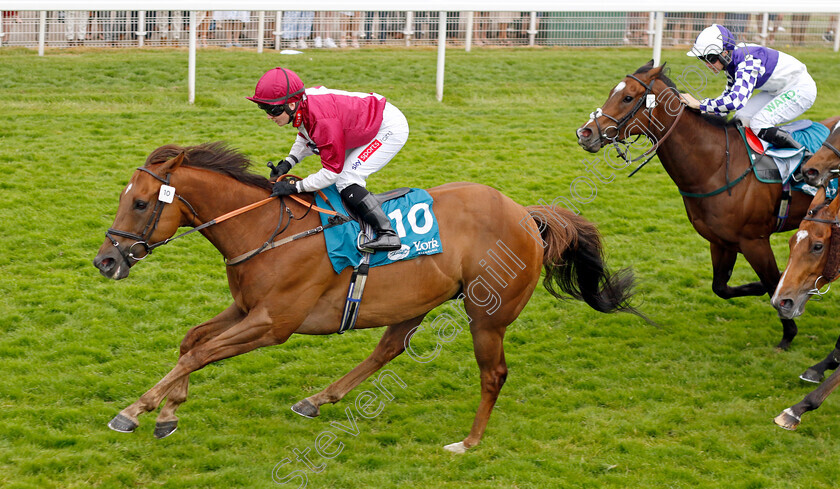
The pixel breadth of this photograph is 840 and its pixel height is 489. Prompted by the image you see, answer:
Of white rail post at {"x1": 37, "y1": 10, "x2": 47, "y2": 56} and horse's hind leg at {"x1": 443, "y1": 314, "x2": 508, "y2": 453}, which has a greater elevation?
white rail post at {"x1": 37, "y1": 10, "x2": 47, "y2": 56}

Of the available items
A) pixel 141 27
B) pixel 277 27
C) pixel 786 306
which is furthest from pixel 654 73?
pixel 141 27

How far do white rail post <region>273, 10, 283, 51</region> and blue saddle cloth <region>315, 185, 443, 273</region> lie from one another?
902 centimetres

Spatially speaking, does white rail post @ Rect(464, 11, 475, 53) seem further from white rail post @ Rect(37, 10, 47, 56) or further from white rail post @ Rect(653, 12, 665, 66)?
white rail post @ Rect(37, 10, 47, 56)

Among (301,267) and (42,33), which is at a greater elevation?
(42,33)

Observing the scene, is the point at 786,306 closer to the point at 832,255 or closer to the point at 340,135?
the point at 832,255

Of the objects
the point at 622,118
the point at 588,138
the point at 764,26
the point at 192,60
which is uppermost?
the point at 764,26

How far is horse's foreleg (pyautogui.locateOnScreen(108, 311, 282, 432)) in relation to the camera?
4.11m

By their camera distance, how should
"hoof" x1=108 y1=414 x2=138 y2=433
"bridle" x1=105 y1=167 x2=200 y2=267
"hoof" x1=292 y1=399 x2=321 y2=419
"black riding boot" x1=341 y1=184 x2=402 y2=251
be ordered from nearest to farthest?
"hoof" x1=108 y1=414 x2=138 y2=433
"bridle" x1=105 y1=167 x2=200 y2=267
"black riding boot" x1=341 y1=184 x2=402 y2=251
"hoof" x1=292 y1=399 x2=321 y2=419

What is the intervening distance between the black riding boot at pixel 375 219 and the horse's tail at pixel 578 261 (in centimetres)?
104

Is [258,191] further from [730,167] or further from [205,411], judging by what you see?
[730,167]

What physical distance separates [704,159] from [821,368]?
5.23 ft

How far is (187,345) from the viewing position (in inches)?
181

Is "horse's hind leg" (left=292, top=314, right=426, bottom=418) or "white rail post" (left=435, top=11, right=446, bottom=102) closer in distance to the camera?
"horse's hind leg" (left=292, top=314, right=426, bottom=418)

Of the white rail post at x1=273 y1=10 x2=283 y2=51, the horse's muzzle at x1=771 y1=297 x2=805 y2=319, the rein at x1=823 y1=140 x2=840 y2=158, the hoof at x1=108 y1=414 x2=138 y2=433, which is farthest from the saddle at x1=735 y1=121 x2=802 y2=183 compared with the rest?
the white rail post at x1=273 y1=10 x2=283 y2=51
